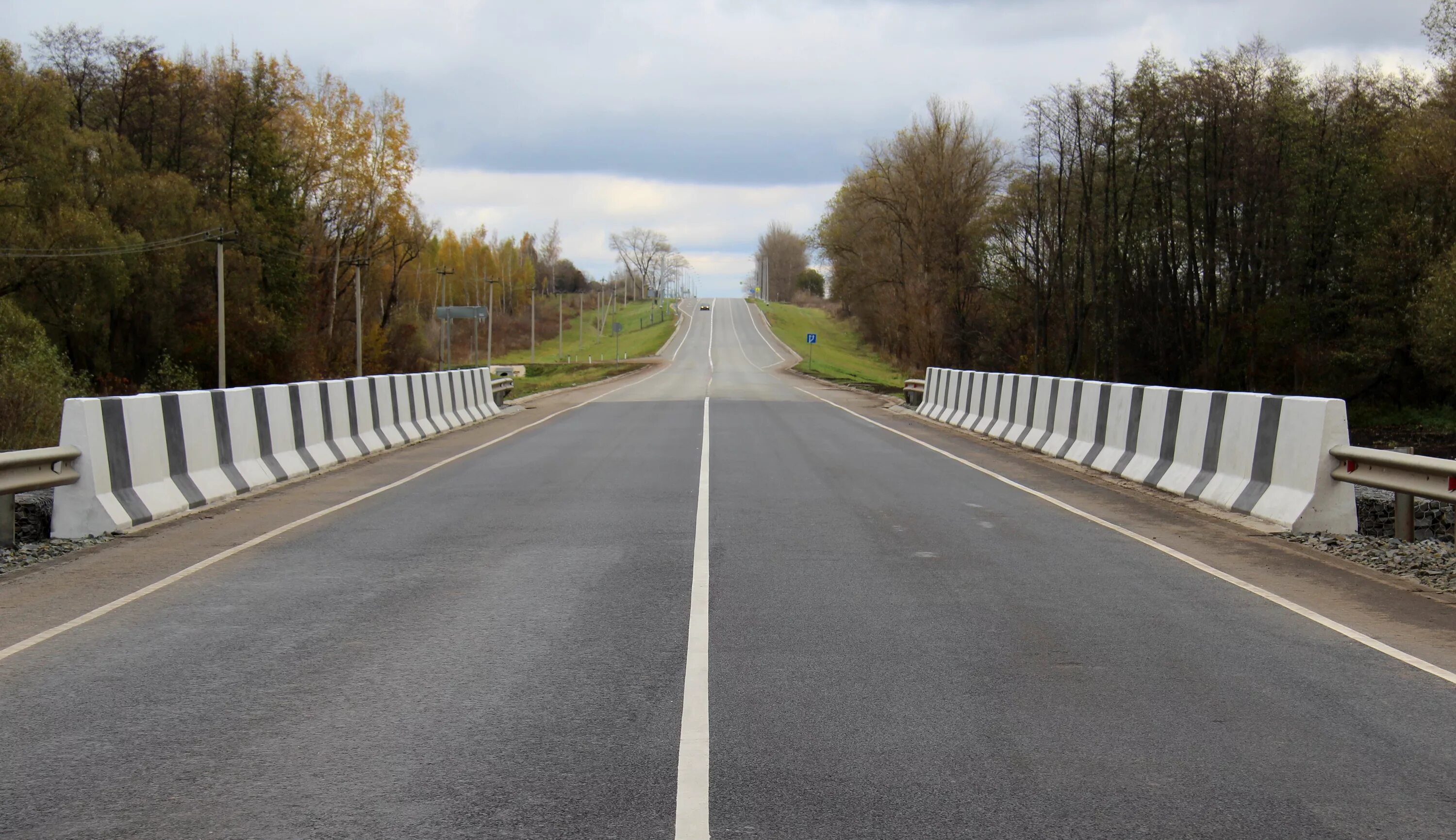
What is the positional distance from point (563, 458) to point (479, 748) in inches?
486

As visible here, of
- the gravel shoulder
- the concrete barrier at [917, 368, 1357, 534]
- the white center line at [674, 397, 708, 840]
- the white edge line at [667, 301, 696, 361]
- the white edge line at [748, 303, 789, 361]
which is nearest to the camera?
the white center line at [674, 397, 708, 840]

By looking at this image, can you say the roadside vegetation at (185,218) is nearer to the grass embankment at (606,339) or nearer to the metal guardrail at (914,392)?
the metal guardrail at (914,392)

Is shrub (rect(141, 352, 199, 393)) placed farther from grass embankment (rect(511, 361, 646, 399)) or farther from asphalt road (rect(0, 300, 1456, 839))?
asphalt road (rect(0, 300, 1456, 839))

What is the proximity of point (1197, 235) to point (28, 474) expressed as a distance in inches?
2066

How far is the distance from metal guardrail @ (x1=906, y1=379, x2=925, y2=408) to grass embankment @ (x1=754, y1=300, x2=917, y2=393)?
39.9 feet

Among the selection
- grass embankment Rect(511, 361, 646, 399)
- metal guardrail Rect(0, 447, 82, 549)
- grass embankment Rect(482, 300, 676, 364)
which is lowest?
grass embankment Rect(511, 361, 646, 399)

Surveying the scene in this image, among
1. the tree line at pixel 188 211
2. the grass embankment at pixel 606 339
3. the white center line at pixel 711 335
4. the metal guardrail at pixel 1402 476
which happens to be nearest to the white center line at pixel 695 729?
the metal guardrail at pixel 1402 476

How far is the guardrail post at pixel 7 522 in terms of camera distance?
30.2ft

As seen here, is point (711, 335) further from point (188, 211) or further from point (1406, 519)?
point (1406, 519)

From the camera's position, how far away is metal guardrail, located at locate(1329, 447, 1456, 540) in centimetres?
881

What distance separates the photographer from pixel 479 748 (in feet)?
15.1

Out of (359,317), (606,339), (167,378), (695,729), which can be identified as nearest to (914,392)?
(695,729)

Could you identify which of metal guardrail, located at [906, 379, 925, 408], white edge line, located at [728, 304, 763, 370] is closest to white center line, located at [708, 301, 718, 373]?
white edge line, located at [728, 304, 763, 370]

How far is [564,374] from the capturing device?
84.4 metres
